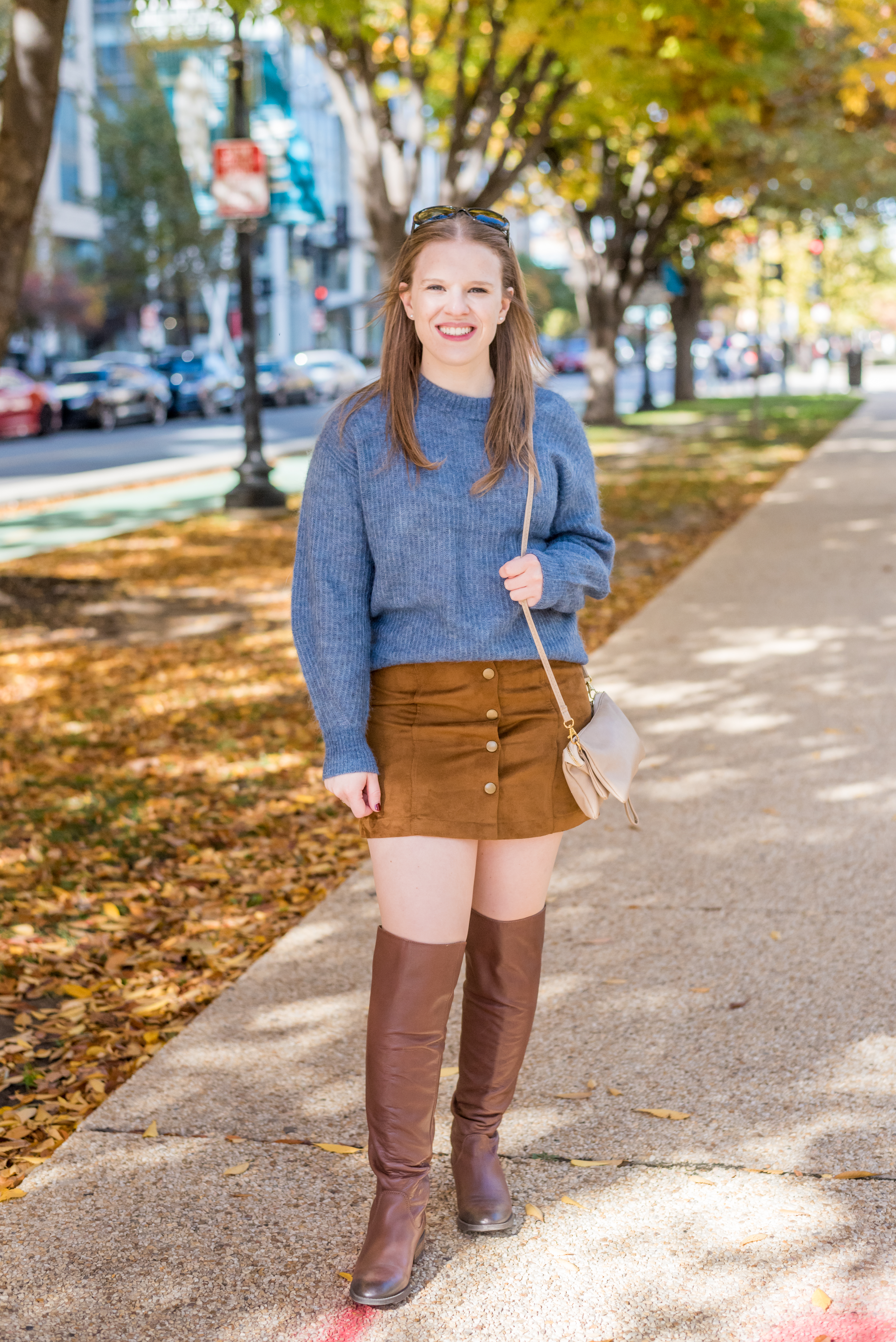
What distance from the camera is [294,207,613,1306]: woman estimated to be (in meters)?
2.66

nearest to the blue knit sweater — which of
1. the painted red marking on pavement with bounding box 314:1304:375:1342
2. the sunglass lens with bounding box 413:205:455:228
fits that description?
the sunglass lens with bounding box 413:205:455:228

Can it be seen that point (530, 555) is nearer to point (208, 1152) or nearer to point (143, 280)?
point (208, 1152)

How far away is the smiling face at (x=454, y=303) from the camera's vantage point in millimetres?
2656

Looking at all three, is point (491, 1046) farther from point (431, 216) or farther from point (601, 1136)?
point (431, 216)

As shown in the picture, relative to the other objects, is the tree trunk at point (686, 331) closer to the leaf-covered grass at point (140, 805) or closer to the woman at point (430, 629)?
the leaf-covered grass at point (140, 805)

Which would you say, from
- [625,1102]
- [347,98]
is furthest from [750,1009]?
[347,98]

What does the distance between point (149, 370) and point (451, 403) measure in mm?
33191

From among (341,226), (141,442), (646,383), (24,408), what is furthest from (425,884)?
(341,226)

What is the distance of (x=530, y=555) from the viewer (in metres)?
2.64

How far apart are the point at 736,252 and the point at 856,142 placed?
24.0 metres

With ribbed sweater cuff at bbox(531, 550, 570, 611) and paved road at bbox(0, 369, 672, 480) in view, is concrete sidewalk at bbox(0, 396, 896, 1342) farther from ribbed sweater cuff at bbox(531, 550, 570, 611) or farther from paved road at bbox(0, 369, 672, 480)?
paved road at bbox(0, 369, 672, 480)

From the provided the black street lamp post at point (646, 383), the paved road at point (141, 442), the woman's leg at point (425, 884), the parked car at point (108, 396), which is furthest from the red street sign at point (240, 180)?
the black street lamp post at point (646, 383)

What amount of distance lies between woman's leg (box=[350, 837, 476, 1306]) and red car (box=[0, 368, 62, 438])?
26.6 m

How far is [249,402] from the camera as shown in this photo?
1477 cm
